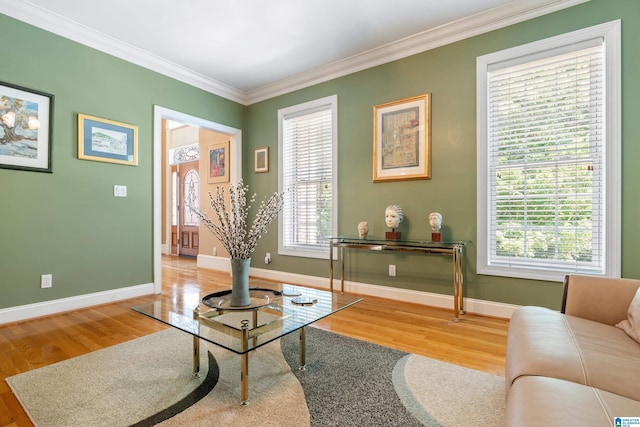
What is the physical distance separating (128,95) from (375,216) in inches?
123

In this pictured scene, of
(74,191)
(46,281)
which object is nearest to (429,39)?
(74,191)

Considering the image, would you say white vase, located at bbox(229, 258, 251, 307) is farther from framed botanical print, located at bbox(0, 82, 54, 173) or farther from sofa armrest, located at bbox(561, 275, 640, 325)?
framed botanical print, located at bbox(0, 82, 54, 173)

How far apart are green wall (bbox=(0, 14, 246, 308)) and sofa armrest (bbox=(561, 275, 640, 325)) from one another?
3939 mm

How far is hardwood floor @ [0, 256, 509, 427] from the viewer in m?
2.01

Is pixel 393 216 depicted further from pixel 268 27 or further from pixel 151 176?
pixel 151 176

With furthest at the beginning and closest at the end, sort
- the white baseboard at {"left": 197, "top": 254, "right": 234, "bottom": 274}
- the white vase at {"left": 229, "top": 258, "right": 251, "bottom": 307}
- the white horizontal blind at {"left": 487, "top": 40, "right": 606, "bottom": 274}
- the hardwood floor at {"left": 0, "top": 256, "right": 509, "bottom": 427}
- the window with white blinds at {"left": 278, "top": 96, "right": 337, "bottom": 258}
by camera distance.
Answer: the white baseboard at {"left": 197, "top": 254, "right": 234, "bottom": 274}, the window with white blinds at {"left": 278, "top": 96, "right": 337, "bottom": 258}, the white horizontal blind at {"left": 487, "top": 40, "right": 606, "bottom": 274}, the hardwood floor at {"left": 0, "top": 256, "right": 509, "bottom": 427}, the white vase at {"left": 229, "top": 258, "right": 251, "bottom": 307}

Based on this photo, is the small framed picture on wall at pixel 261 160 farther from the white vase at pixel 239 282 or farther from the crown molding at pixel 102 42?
the white vase at pixel 239 282

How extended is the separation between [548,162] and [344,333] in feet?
7.43

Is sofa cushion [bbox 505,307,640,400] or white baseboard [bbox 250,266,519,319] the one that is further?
white baseboard [bbox 250,266,519,319]

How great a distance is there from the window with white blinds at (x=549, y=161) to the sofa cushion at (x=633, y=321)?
1.27 metres

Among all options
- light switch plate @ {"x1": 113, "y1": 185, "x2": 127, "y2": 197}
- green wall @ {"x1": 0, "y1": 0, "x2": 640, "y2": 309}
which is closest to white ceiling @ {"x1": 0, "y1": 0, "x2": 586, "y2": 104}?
green wall @ {"x1": 0, "y1": 0, "x2": 640, "y2": 309}

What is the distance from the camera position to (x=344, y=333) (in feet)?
8.16

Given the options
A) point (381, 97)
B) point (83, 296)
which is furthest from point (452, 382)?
point (83, 296)

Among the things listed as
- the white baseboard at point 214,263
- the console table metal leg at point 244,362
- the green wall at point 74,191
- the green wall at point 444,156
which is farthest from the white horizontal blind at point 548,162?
the white baseboard at point 214,263
